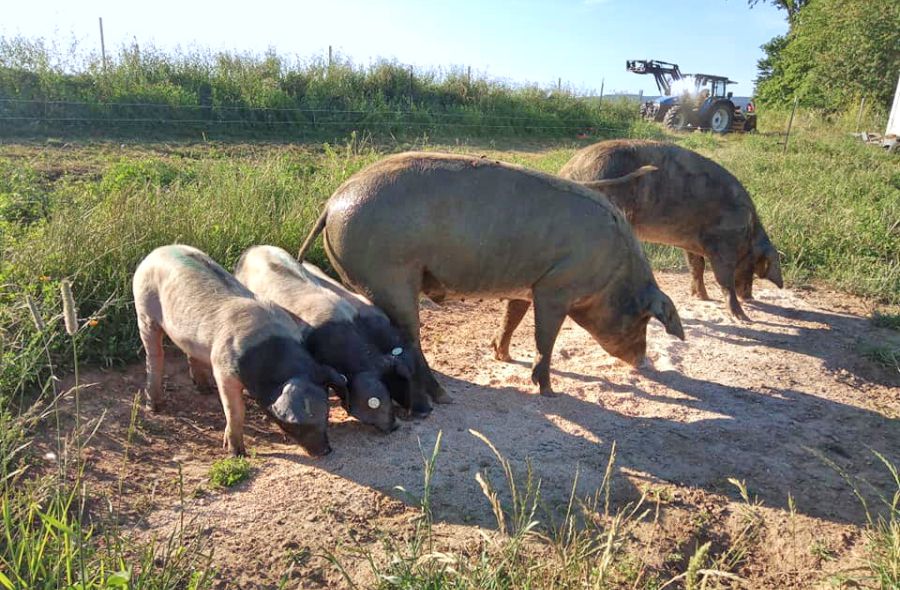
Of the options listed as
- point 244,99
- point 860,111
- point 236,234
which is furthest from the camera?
point 860,111

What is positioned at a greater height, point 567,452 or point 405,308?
point 405,308

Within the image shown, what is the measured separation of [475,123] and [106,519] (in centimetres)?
1829

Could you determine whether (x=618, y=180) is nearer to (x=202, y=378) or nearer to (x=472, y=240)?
(x=472, y=240)

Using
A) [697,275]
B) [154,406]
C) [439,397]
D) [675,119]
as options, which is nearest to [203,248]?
[154,406]

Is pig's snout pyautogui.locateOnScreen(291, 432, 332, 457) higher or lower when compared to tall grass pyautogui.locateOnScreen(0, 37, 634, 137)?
lower

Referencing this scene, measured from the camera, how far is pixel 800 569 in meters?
3.28

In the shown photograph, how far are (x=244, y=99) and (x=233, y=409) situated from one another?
13.3 m

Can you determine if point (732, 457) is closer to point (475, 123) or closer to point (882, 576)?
point (882, 576)

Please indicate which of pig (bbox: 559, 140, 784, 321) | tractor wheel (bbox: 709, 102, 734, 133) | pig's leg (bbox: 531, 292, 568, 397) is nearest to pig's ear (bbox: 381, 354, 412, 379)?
pig's leg (bbox: 531, 292, 568, 397)

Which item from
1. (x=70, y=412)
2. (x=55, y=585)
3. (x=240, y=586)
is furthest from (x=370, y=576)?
(x=70, y=412)

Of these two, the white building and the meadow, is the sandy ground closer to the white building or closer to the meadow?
the meadow

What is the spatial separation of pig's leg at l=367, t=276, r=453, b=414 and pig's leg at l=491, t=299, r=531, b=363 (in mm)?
1116

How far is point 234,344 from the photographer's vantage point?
391 cm

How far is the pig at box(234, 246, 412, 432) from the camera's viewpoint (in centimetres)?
415
